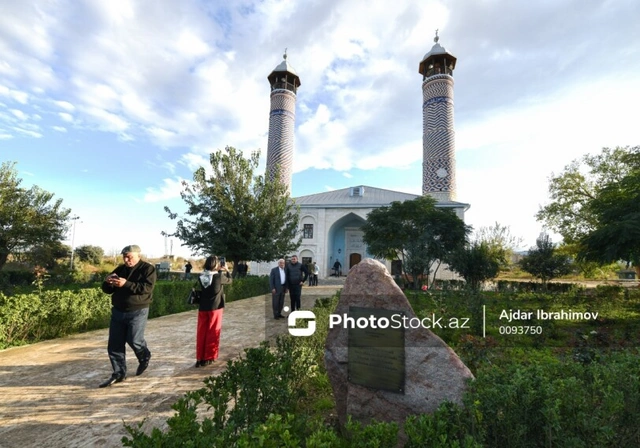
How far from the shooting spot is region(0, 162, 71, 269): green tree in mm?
15633

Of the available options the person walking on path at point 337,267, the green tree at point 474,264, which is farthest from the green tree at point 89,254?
the green tree at point 474,264

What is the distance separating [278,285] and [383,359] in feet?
17.6

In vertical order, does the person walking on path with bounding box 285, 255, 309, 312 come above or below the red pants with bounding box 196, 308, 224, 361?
above

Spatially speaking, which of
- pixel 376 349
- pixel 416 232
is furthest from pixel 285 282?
pixel 416 232

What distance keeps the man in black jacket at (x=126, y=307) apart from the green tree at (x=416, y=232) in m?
13.7

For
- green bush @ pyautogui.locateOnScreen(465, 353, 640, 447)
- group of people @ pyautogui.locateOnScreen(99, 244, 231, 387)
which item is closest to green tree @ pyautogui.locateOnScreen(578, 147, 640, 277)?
green bush @ pyautogui.locateOnScreen(465, 353, 640, 447)

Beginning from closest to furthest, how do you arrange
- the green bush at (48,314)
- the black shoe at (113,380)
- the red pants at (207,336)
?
the black shoe at (113,380) → the red pants at (207,336) → the green bush at (48,314)

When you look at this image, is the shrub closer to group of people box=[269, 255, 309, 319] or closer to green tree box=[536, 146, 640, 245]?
group of people box=[269, 255, 309, 319]

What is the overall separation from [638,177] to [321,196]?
80.7 feet

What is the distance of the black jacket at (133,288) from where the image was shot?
156 inches

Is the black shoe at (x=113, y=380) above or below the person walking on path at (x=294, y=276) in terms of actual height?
below

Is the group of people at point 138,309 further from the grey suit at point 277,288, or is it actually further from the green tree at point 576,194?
the green tree at point 576,194

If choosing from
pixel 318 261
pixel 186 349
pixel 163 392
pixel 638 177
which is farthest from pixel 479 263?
pixel 318 261

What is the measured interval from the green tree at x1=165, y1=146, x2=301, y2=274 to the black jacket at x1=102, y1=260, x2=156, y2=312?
390 inches
